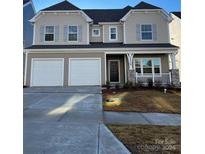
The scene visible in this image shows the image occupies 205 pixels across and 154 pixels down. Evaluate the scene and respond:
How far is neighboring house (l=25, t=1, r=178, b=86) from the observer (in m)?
15.7

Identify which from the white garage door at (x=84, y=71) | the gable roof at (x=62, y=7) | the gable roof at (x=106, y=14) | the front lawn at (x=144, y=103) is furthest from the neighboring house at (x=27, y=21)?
the front lawn at (x=144, y=103)

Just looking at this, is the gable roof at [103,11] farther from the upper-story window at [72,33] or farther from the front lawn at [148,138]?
the front lawn at [148,138]

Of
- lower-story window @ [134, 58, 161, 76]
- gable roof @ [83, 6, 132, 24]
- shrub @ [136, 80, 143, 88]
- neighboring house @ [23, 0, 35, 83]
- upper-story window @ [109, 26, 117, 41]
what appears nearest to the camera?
shrub @ [136, 80, 143, 88]

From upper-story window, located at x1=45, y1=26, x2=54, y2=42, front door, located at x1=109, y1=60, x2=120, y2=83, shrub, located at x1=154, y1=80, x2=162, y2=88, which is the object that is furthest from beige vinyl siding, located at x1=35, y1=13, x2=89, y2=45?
shrub, located at x1=154, y1=80, x2=162, y2=88

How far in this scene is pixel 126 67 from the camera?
653 inches

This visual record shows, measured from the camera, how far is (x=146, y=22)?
55.7 ft

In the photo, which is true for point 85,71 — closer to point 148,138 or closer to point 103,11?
point 103,11

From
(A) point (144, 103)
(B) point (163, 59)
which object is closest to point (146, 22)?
(B) point (163, 59)

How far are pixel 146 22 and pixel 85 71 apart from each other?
6468mm

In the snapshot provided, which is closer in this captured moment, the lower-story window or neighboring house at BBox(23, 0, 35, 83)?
the lower-story window

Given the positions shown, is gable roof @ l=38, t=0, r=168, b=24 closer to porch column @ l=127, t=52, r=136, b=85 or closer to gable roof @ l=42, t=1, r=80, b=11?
gable roof @ l=42, t=1, r=80, b=11
